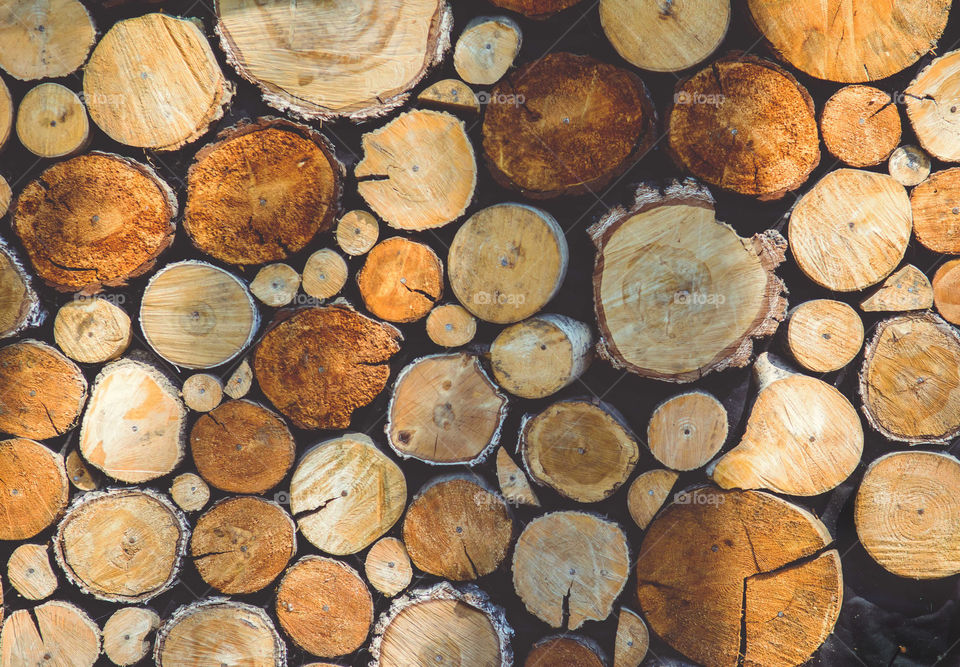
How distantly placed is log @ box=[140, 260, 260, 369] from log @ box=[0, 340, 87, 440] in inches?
13.8

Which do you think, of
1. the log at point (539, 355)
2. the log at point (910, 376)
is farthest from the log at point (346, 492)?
the log at point (910, 376)

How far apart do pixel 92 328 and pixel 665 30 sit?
2135 millimetres

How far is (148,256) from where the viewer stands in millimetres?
2020

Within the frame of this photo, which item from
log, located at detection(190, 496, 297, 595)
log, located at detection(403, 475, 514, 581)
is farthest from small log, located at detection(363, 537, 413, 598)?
log, located at detection(190, 496, 297, 595)

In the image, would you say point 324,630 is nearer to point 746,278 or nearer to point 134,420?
point 134,420

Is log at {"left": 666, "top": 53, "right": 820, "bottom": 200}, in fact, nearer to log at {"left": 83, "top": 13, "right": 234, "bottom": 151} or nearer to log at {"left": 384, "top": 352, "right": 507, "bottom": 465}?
log at {"left": 384, "top": 352, "right": 507, "bottom": 465}

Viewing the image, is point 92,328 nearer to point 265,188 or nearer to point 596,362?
point 265,188

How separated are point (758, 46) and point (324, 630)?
2.49 m

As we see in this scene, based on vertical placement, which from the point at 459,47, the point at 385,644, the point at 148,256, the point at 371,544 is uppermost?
the point at 459,47

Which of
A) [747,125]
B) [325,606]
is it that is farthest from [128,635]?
[747,125]

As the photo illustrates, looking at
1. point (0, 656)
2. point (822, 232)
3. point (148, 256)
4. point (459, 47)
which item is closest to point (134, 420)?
point (148, 256)

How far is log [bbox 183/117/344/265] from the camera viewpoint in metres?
1.93

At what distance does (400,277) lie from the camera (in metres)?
1.95

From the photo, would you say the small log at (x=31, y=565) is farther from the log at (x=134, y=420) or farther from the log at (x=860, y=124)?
the log at (x=860, y=124)
